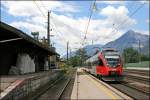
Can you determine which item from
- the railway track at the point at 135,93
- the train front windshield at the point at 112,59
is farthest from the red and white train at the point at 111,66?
the railway track at the point at 135,93

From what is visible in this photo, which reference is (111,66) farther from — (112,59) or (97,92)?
(97,92)

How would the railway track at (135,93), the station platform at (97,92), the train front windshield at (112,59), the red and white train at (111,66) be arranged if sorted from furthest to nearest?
1. the train front windshield at (112,59)
2. the red and white train at (111,66)
3. the railway track at (135,93)
4. the station platform at (97,92)

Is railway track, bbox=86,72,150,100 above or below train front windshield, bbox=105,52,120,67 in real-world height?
below

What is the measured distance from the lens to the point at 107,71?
36.6 metres

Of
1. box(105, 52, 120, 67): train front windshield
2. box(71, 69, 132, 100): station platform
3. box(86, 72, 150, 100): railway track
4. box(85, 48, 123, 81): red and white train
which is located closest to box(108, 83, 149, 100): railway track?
A: box(86, 72, 150, 100): railway track

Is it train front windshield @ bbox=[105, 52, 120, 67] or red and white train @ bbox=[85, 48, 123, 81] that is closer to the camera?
red and white train @ bbox=[85, 48, 123, 81]

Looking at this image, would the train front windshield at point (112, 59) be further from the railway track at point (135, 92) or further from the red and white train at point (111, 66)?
the railway track at point (135, 92)

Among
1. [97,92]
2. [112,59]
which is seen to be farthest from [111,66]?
[97,92]

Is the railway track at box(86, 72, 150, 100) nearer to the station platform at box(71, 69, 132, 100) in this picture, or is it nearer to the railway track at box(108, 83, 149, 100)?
the railway track at box(108, 83, 149, 100)

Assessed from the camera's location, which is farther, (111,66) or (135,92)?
(111,66)

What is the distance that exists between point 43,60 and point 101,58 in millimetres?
15067

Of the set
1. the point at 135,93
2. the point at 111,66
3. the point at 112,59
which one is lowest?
the point at 135,93

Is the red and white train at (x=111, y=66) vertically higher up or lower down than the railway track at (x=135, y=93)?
higher up

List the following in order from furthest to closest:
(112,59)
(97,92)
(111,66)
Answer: (112,59), (111,66), (97,92)
